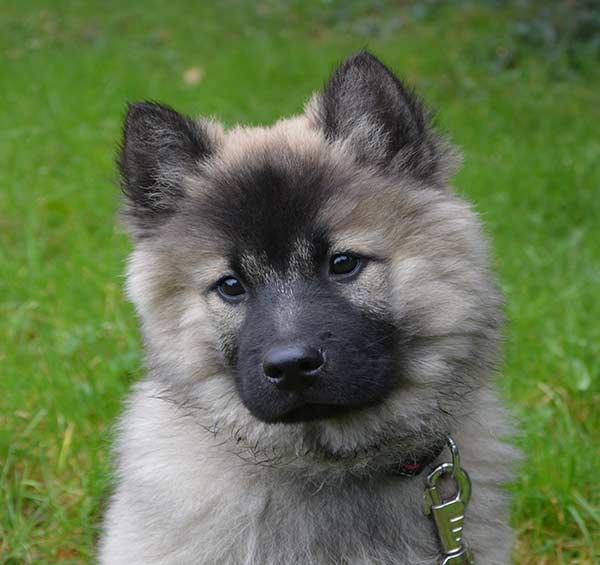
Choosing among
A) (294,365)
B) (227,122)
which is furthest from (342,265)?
(227,122)

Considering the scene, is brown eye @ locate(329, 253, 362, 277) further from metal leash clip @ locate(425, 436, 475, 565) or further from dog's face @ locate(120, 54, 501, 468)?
metal leash clip @ locate(425, 436, 475, 565)

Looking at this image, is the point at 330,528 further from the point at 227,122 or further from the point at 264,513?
the point at 227,122

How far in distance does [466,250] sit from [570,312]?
2394mm

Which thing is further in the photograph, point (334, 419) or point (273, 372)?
point (334, 419)

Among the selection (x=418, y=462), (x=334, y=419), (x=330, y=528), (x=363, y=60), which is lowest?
(x=330, y=528)

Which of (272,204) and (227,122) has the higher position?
(227,122)

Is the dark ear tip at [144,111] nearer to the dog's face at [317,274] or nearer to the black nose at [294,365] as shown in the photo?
the dog's face at [317,274]

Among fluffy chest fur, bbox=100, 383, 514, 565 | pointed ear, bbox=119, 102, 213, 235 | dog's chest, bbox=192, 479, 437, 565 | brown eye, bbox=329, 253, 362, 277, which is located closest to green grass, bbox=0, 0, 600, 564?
fluffy chest fur, bbox=100, 383, 514, 565

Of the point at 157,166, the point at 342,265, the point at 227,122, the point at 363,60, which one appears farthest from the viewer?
the point at 227,122

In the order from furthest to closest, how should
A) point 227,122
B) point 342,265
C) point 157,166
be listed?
1. point 227,122
2. point 157,166
3. point 342,265

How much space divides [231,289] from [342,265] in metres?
0.37

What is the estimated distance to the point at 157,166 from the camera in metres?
3.04

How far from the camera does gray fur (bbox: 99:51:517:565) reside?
107 inches

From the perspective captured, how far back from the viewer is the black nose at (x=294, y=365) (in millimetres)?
2479
